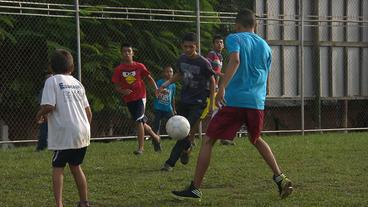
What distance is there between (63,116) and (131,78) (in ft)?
19.4

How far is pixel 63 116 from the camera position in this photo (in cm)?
646

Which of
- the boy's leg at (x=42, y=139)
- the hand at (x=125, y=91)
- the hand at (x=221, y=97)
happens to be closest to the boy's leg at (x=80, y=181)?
the hand at (x=221, y=97)

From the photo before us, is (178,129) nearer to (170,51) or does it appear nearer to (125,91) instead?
(125,91)

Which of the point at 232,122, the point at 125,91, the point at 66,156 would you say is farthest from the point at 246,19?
the point at 125,91

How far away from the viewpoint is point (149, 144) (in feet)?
47.5

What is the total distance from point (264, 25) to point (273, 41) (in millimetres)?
521

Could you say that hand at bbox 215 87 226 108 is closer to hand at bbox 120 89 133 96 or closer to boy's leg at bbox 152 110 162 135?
hand at bbox 120 89 133 96

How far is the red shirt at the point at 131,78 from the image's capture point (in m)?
12.3

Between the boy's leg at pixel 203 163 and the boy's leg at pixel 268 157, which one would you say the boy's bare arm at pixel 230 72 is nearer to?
the boy's leg at pixel 203 163

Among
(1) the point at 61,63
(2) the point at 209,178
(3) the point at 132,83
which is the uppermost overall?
(1) the point at 61,63

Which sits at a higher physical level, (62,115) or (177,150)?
(62,115)

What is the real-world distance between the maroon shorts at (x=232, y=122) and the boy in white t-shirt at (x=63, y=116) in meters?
1.36

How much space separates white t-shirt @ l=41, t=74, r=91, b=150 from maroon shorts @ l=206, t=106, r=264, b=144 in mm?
1449

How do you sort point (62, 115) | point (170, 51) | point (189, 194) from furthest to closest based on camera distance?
point (170, 51), point (189, 194), point (62, 115)
